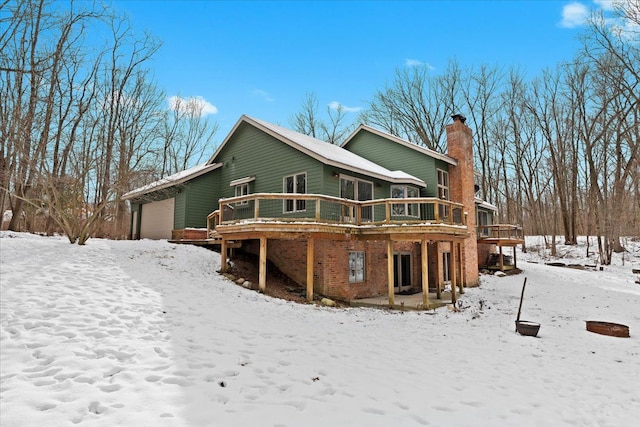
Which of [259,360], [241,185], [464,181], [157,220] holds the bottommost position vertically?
[259,360]

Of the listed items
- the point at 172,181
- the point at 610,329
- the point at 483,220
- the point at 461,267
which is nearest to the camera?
the point at 610,329

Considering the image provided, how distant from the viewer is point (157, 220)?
20.2m

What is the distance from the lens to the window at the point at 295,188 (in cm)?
1473

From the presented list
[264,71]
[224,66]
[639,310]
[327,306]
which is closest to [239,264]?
[327,306]

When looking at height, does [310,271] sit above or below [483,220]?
below

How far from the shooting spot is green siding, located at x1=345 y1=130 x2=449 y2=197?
17797mm

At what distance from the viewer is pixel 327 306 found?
11859 mm

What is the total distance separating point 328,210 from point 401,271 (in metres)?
5.69

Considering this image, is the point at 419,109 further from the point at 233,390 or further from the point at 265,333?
the point at 233,390

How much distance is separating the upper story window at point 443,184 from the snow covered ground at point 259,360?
810 cm

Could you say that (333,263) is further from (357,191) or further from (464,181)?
(464,181)

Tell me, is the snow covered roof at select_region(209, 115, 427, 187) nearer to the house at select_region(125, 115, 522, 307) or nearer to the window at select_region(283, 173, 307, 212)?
the house at select_region(125, 115, 522, 307)

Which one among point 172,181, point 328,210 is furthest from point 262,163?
point 172,181

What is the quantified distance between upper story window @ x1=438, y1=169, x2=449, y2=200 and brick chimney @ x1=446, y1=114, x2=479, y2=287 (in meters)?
0.23
